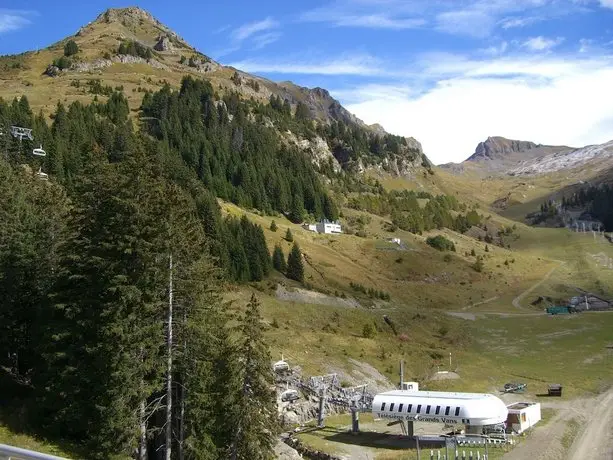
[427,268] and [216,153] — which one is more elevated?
[216,153]

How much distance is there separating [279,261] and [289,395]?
61.3 meters

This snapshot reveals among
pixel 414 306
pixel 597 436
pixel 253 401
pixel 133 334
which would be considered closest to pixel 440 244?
pixel 414 306

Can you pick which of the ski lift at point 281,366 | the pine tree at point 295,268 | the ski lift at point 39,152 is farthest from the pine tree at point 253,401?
the ski lift at point 39,152

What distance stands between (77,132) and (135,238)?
101121 mm

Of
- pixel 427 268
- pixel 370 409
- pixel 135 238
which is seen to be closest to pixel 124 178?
pixel 135 238

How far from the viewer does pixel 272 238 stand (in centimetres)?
13412

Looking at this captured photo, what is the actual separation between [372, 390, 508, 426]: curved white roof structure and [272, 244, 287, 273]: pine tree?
2568 inches

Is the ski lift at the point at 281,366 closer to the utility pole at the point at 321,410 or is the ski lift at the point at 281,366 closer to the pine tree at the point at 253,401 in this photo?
the utility pole at the point at 321,410

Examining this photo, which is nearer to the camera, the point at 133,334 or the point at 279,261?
the point at 133,334

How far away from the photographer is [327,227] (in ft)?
554

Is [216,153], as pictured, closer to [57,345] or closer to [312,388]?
[312,388]

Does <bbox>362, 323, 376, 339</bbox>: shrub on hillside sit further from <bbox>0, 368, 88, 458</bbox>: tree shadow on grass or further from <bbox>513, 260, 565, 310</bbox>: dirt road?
<bbox>513, 260, 565, 310</bbox>: dirt road

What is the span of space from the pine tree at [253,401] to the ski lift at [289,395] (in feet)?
66.5

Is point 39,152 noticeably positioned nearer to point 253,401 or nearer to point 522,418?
point 253,401
